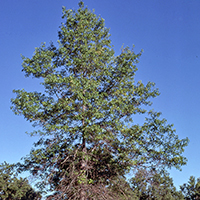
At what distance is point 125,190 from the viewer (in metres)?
11.9

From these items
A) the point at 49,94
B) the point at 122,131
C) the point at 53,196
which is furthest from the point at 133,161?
the point at 49,94

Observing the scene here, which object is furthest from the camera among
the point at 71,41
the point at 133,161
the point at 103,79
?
the point at 71,41

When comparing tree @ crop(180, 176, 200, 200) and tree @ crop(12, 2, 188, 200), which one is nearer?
tree @ crop(12, 2, 188, 200)

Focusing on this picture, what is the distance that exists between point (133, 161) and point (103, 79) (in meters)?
4.98

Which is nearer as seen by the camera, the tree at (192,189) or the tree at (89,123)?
the tree at (89,123)

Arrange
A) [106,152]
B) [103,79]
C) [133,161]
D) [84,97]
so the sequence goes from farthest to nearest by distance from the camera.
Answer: [103,79], [106,152], [84,97], [133,161]

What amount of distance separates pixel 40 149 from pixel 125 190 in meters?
4.94


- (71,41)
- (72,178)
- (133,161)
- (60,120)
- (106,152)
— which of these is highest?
(71,41)

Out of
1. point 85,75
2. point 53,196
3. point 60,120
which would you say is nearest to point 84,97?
point 60,120

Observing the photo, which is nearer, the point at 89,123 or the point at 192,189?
the point at 89,123

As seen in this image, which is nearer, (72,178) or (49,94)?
(72,178)

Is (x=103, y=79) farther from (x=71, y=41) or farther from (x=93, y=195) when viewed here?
(x=93, y=195)

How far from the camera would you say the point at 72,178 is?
11.0 metres

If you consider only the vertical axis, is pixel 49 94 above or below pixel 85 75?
below
